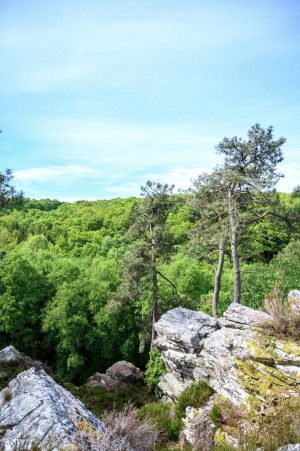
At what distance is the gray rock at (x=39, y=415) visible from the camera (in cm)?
481

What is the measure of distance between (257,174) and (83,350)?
77.7 ft

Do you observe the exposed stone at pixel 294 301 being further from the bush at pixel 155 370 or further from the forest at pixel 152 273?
the bush at pixel 155 370

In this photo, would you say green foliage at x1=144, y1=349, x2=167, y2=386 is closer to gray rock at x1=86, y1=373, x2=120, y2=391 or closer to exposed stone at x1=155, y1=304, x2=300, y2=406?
gray rock at x1=86, y1=373, x2=120, y2=391

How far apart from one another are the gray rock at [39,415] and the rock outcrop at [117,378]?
17091 mm

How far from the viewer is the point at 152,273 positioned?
23984mm

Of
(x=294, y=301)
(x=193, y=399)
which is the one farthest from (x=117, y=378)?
(x=294, y=301)

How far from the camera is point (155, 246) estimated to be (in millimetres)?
22984

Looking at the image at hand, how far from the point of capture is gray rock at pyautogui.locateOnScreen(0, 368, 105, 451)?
4812mm

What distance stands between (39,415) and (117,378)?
2008 cm

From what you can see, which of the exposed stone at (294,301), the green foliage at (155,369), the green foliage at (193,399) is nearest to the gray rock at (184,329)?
the green foliage at (193,399)

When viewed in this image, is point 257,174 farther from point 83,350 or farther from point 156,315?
point 83,350

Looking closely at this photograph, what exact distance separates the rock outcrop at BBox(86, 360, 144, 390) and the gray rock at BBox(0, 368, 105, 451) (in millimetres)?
17091

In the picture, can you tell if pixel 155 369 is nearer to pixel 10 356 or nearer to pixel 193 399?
pixel 10 356

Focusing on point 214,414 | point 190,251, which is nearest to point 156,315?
point 190,251
